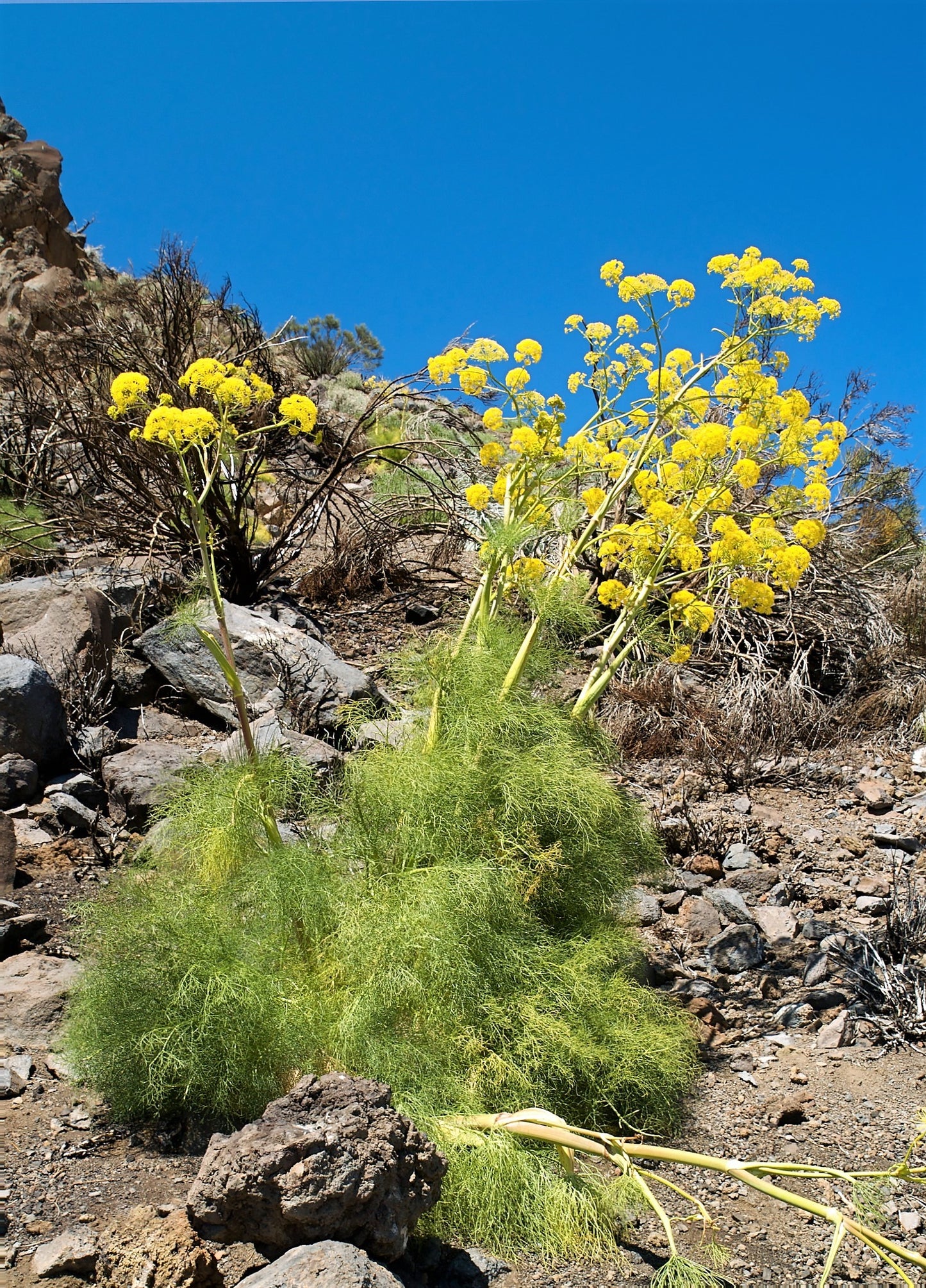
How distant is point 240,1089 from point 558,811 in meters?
1.58

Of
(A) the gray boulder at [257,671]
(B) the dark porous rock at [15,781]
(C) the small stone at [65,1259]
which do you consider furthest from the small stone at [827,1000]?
(B) the dark porous rock at [15,781]

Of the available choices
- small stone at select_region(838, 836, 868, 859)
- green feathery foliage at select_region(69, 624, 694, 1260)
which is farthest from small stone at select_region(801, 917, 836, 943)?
green feathery foliage at select_region(69, 624, 694, 1260)

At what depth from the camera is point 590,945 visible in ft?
12.9

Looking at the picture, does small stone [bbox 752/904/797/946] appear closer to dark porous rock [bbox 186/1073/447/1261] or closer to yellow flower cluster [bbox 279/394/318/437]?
dark porous rock [bbox 186/1073/447/1261]

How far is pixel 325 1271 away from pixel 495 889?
1.55 m

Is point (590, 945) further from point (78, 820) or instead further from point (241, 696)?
point (78, 820)

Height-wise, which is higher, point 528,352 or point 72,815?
point 528,352

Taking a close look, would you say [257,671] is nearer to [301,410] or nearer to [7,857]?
[7,857]

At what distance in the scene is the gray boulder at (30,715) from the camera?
225 inches

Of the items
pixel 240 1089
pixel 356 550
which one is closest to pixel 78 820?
pixel 240 1089

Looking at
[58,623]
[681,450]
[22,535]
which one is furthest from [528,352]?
[22,535]

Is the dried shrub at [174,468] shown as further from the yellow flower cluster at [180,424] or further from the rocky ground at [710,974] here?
the yellow flower cluster at [180,424]

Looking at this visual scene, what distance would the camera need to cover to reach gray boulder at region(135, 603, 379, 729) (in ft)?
21.7

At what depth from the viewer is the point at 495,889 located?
371 centimetres
